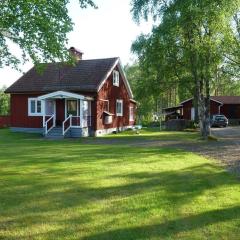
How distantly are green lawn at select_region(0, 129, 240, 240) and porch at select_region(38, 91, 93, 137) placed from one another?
52.8 feet

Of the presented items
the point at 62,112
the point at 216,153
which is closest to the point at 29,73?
the point at 62,112

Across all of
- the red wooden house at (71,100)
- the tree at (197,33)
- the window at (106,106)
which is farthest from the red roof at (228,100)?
the tree at (197,33)

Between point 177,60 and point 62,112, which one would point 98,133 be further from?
point 177,60

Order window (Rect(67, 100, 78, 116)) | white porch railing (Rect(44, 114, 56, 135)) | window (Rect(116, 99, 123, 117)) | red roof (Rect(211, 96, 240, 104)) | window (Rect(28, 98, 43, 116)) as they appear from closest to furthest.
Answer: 1. white porch railing (Rect(44, 114, 56, 135))
2. window (Rect(67, 100, 78, 116))
3. window (Rect(28, 98, 43, 116))
4. window (Rect(116, 99, 123, 117))
5. red roof (Rect(211, 96, 240, 104))

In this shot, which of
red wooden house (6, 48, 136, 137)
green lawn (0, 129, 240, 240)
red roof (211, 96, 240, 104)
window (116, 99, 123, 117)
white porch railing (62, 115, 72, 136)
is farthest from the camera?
red roof (211, 96, 240, 104)

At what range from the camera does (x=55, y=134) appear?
30.6 metres

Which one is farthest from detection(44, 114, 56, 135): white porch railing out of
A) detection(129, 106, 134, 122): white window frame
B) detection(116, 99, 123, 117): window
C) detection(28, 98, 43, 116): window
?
detection(129, 106, 134, 122): white window frame

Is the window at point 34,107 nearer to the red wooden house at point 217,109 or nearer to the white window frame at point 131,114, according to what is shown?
the white window frame at point 131,114

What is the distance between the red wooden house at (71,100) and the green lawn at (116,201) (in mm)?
16756

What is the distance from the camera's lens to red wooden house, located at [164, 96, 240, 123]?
5884 centimetres

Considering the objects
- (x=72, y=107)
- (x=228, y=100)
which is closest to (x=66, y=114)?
(x=72, y=107)

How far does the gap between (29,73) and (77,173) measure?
84.4 ft

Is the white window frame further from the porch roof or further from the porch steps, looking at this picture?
the porch steps

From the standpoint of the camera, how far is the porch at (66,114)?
1214 inches
